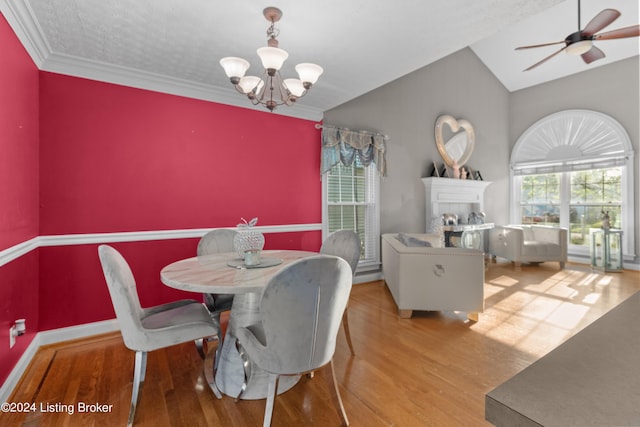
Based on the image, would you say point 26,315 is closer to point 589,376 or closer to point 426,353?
point 426,353

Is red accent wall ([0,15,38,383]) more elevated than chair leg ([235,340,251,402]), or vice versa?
red accent wall ([0,15,38,383])

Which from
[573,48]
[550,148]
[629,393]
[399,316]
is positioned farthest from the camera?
[550,148]

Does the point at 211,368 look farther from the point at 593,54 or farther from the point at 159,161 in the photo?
the point at 593,54

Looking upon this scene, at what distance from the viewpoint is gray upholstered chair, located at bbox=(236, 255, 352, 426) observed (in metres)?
1.33

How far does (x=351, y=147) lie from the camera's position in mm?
4328

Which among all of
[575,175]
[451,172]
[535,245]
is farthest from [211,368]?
[575,175]

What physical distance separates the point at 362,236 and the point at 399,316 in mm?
1666

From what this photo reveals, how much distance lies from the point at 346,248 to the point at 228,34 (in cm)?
192

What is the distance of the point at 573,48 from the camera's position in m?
3.56

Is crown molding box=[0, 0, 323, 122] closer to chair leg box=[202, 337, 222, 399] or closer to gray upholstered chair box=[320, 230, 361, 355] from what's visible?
gray upholstered chair box=[320, 230, 361, 355]

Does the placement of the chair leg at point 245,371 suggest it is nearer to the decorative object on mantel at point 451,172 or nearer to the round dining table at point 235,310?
the round dining table at point 235,310

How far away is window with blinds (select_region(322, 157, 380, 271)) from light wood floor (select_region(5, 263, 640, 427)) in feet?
4.39

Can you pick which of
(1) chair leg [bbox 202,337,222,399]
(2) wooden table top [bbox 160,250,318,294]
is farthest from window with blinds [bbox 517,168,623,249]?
(1) chair leg [bbox 202,337,222,399]

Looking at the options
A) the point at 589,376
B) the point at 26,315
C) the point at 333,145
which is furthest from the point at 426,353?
the point at 26,315
